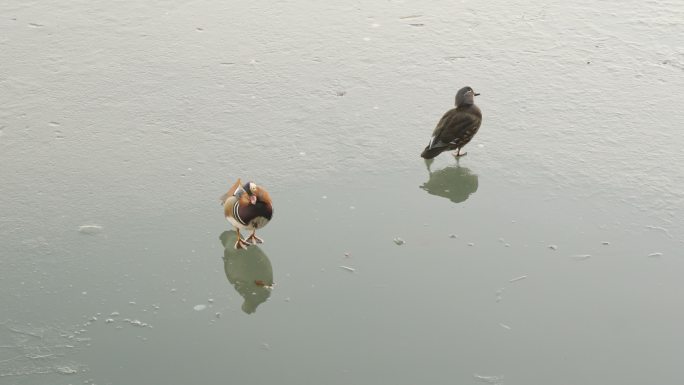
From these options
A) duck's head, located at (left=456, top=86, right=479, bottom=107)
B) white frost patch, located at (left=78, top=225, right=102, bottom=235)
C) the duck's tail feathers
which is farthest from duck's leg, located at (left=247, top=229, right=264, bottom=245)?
duck's head, located at (left=456, top=86, right=479, bottom=107)

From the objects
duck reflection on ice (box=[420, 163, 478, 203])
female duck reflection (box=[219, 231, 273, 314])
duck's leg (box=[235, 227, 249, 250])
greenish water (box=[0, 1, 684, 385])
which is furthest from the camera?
duck reflection on ice (box=[420, 163, 478, 203])

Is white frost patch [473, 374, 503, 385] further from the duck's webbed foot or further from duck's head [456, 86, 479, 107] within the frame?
duck's head [456, 86, 479, 107]

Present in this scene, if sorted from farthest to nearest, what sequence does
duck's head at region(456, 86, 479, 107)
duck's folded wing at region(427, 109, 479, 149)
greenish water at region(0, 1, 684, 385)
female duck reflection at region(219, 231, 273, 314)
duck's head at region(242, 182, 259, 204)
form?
duck's head at region(456, 86, 479, 107) → duck's folded wing at region(427, 109, 479, 149) → duck's head at region(242, 182, 259, 204) → female duck reflection at region(219, 231, 273, 314) → greenish water at region(0, 1, 684, 385)

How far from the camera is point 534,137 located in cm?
645

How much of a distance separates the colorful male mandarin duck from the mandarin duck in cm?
151

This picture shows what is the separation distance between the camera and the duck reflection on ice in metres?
5.94

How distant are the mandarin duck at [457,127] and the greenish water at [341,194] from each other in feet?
0.60

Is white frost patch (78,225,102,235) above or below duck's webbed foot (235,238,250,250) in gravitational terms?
below

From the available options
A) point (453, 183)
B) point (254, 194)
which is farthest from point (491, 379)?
point (453, 183)

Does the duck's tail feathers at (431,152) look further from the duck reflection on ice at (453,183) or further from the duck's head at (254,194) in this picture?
the duck's head at (254,194)

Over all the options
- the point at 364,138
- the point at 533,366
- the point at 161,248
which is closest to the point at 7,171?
the point at 161,248

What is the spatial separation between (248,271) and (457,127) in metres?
1.89

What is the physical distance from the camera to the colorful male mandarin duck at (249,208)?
16.6 feet

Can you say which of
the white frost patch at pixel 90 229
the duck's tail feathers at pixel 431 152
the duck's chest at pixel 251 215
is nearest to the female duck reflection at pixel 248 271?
the duck's chest at pixel 251 215
